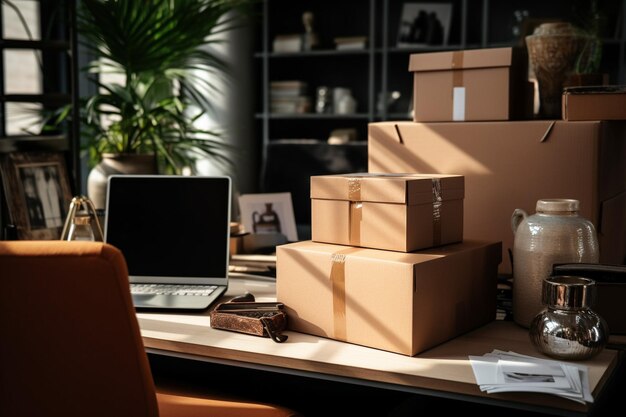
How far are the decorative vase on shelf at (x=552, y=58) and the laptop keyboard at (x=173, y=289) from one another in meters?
1.08

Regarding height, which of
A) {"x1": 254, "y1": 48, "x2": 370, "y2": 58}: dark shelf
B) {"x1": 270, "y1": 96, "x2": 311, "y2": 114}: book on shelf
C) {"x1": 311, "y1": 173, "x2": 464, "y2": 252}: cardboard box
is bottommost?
{"x1": 311, "y1": 173, "x2": 464, "y2": 252}: cardboard box

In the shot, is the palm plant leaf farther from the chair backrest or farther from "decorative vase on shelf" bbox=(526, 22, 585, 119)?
the chair backrest

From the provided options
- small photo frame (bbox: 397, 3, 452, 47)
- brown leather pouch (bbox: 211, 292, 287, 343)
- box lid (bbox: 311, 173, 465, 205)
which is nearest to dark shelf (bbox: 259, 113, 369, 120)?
small photo frame (bbox: 397, 3, 452, 47)

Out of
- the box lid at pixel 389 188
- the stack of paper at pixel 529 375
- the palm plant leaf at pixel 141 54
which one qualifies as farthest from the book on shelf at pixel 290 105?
the stack of paper at pixel 529 375

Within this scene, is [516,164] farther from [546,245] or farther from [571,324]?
[571,324]

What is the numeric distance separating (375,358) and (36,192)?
4.53 ft

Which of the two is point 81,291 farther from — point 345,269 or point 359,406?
point 359,406

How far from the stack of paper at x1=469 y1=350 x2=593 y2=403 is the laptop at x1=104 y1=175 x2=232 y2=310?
30.9 inches

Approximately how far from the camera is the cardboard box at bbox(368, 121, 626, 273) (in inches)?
74.2

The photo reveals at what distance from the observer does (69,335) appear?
1161 mm

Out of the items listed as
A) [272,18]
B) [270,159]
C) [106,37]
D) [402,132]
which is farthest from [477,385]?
[272,18]

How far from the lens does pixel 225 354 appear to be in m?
1.47

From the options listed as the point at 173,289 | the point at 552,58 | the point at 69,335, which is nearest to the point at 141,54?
the point at 173,289

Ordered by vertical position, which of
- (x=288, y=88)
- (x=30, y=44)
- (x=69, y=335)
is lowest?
(x=69, y=335)
